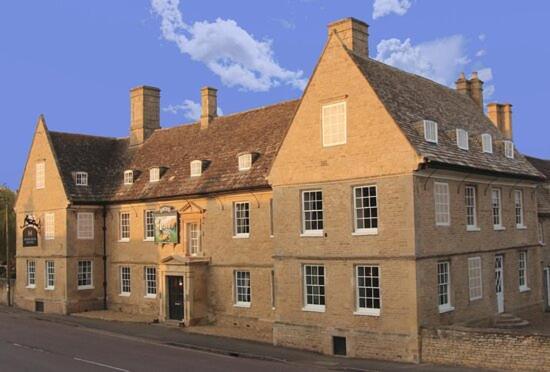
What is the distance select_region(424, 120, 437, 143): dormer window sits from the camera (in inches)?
899

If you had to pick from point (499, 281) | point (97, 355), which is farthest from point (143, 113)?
point (499, 281)

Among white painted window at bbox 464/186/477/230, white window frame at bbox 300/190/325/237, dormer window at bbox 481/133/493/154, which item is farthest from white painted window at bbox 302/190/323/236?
dormer window at bbox 481/133/493/154

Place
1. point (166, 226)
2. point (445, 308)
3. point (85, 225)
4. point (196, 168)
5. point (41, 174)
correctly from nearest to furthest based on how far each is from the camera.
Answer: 1. point (445, 308)
2. point (196, 168)
3. point (166, 226)
4. point (85, 225)
5. point (41, 174)

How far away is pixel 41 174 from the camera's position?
132ft

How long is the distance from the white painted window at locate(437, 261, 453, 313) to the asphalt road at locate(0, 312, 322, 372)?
18.5ft

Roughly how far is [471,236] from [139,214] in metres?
19.9

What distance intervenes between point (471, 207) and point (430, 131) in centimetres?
420

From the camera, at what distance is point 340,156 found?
23562 mm

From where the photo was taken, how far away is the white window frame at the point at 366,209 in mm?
22719

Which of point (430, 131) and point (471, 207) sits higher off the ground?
point (430, 131)

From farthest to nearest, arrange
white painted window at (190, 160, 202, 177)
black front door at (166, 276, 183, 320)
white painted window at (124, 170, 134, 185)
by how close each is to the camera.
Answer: white painted window at (124, 170, 134, 185) < white painted window at (190, 160, 202, 177) < black front door at (166, 276, 183, 320)

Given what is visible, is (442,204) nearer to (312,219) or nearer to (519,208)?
(312,219)

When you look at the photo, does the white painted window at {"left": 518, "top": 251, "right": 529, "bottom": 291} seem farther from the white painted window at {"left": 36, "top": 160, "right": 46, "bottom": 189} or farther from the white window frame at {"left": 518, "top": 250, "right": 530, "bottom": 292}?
the white painted window at {"left": 36, "top": 160, "right": 46, "bottom": 189}

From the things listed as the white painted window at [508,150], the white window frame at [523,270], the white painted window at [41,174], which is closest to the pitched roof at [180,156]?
the white painted window at [41,174]
